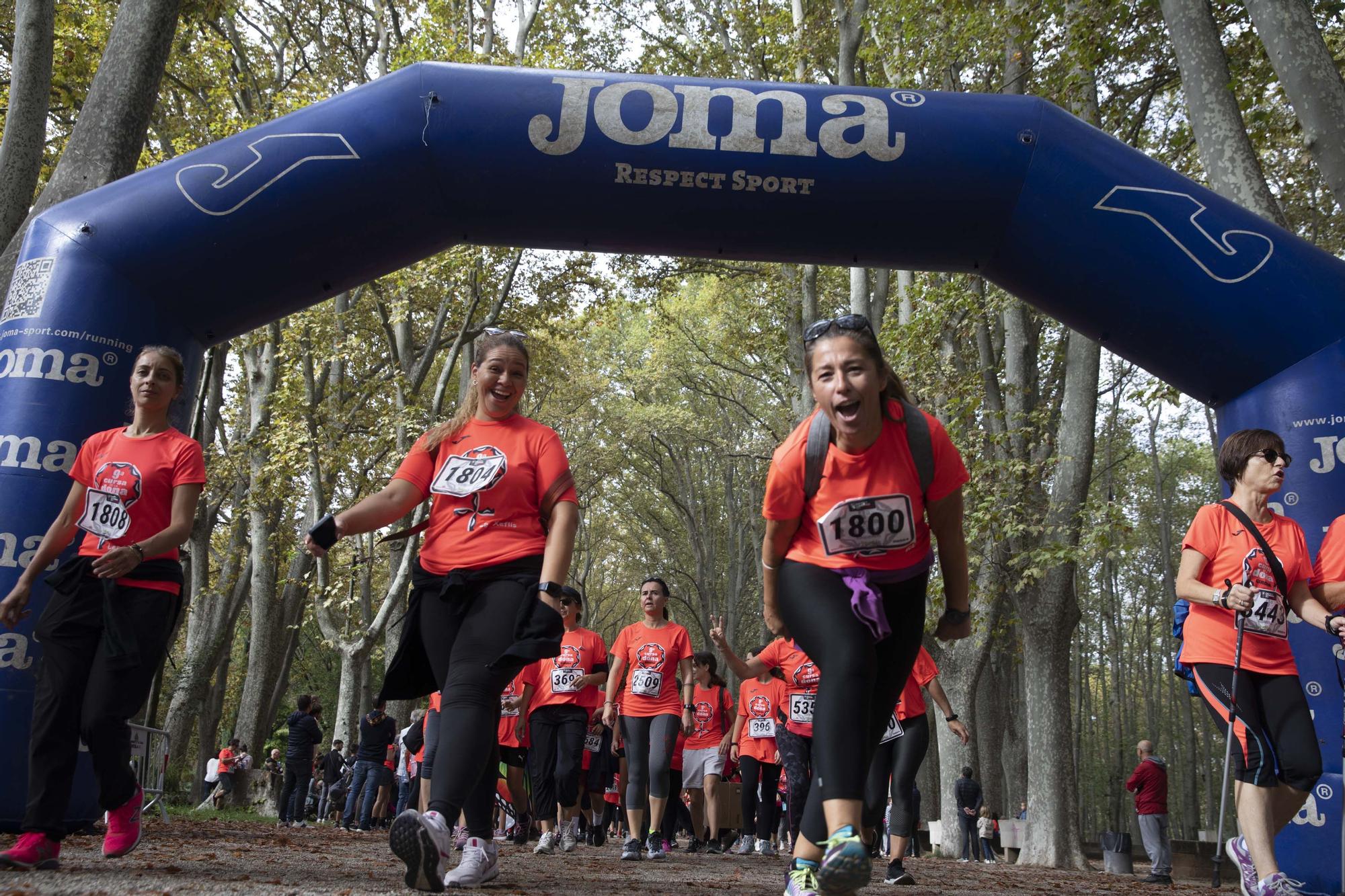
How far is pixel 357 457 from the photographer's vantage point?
17.7 meters

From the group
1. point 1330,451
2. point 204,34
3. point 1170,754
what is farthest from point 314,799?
point 1170,754

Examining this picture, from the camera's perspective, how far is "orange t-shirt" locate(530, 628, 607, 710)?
354 inches

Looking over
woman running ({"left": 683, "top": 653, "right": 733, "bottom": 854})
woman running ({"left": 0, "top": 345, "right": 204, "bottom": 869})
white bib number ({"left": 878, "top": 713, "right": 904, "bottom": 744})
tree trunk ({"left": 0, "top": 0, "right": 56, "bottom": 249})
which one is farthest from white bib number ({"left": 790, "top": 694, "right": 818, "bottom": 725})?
tree trunk ({"left": 0, "top": 0, "right": 56, "bottom": 249})

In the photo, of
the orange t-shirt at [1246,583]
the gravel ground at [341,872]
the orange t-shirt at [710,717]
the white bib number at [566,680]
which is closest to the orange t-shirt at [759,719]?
the orange t-shirt at [710,717]

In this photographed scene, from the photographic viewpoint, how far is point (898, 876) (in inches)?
311

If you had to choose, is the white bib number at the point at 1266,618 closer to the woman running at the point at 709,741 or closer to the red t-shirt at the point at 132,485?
the red t-shirt at the point at 132,485

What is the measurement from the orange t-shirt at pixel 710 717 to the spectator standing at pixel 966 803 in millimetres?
6750

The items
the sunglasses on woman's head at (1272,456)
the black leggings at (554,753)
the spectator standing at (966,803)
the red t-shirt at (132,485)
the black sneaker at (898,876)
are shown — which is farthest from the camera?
the spectator standing at (966,803)

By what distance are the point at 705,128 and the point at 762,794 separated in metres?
6.79

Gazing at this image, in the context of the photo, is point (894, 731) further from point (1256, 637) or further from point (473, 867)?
point (473, 867)

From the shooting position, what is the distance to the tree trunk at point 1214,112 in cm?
791

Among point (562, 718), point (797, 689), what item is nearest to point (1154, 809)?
point (797, 689)

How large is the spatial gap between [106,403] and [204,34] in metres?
14.5

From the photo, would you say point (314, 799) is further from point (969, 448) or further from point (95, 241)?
point (95, 241)
